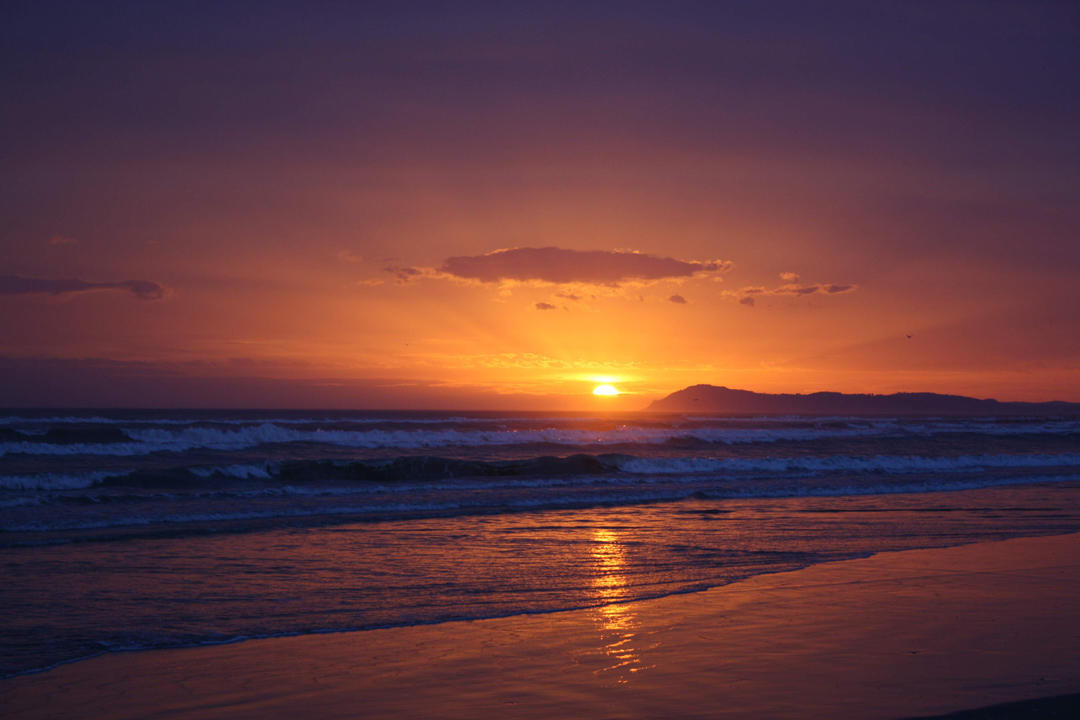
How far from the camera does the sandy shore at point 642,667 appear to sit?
16.9ft

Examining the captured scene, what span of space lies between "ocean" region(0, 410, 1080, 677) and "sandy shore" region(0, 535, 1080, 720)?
0.62 metres

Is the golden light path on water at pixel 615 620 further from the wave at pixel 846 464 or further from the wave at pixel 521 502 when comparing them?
the wave at pixel 846 464

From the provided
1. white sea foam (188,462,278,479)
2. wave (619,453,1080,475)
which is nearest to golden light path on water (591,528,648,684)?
white sea foam (188,462,278,479)

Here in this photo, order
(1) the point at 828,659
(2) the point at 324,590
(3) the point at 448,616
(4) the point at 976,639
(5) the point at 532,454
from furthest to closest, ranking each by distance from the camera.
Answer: (5) the point at 532,454
(2) the point at 324,590
(3) the point at 448,616
(4) the point at 976,639
(1) the point at 828,659

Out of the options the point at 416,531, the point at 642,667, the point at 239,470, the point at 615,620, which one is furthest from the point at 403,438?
the point at 642,667

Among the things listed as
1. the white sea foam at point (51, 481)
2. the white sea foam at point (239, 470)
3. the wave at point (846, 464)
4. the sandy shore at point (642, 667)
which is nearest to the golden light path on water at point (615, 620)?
the sandy shore at point (642, 667)

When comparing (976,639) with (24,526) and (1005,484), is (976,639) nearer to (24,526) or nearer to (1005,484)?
(24,526)

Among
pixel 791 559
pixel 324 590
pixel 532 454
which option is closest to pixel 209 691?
pixel 324 590

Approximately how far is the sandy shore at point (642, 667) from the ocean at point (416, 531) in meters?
0.62

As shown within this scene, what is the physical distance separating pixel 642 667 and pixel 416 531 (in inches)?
321

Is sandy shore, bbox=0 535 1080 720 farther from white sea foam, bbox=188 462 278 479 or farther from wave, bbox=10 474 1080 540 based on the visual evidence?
white sea foam, bbox=188 462 278 479

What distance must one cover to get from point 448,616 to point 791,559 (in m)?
5.42

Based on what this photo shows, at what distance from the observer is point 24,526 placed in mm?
12906

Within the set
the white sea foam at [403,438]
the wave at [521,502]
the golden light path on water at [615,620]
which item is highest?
the golden light path on water at [615,620]
